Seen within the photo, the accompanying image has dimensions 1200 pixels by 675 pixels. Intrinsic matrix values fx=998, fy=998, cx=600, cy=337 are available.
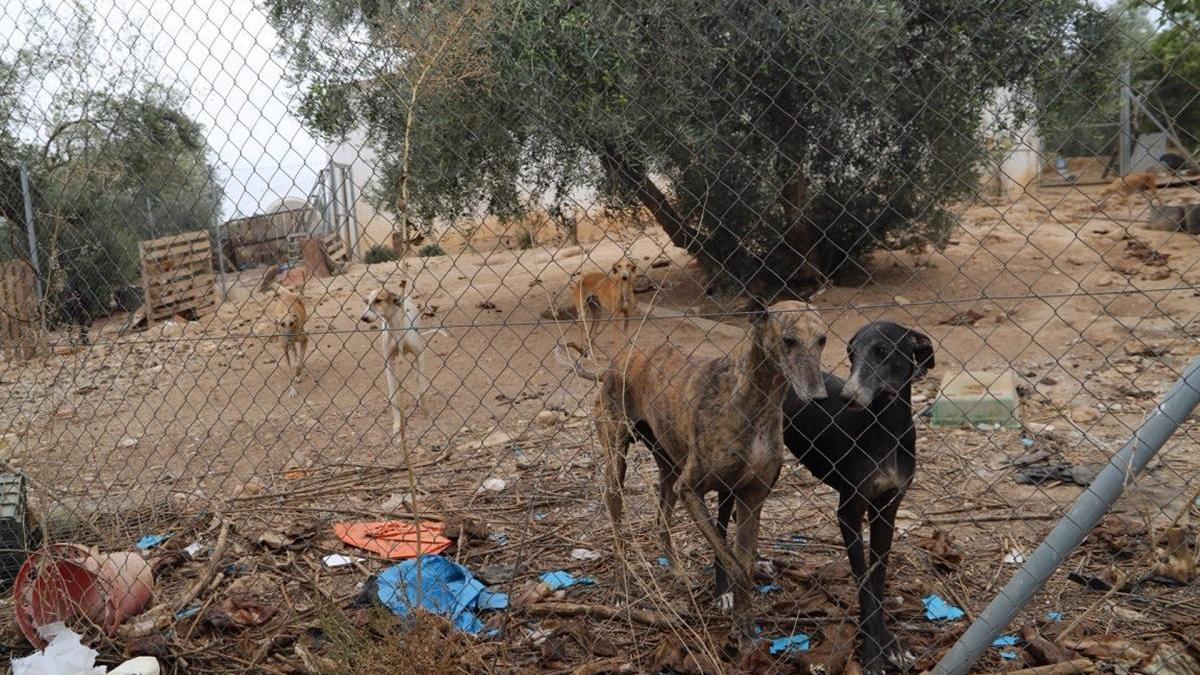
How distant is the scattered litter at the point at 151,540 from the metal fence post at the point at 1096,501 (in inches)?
151

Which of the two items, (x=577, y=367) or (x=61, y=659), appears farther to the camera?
(x=577, y=367)

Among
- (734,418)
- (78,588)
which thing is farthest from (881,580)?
(78,588)

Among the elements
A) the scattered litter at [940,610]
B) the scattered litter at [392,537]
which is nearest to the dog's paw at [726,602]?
the scattered litter at [940,610]

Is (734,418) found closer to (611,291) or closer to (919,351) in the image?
(919,351)

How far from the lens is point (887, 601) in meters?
4.07

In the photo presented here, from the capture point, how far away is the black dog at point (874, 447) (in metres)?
3.58

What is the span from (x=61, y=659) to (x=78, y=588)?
54 centimetres

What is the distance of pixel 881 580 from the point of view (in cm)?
378

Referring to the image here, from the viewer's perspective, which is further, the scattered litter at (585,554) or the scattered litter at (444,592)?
the scattered litter at (585,554)

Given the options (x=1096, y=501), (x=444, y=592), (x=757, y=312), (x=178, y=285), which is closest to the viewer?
(x=1096, y=501)

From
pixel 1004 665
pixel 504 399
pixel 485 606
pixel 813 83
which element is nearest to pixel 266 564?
pixel 485 606

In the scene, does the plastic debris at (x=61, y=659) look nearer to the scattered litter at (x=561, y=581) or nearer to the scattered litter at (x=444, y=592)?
the scattered litter at (x=444, y=592)

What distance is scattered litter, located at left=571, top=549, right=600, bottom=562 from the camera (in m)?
4.61

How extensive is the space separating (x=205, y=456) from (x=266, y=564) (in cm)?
322
